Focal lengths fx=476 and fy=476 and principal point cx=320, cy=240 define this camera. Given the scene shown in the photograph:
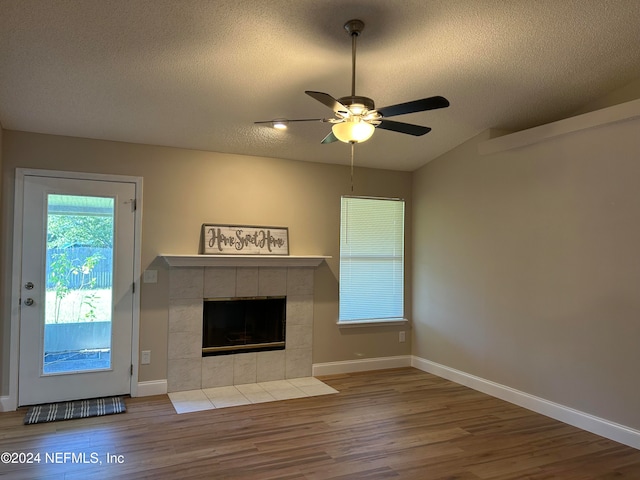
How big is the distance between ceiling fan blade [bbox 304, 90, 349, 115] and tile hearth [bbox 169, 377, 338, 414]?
282 centimetres

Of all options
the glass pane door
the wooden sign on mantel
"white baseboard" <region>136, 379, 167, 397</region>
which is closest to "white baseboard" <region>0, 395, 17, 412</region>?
the glass pane door

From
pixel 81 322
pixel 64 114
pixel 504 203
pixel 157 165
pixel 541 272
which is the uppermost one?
pixel 64 114

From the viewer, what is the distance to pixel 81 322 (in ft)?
13.9

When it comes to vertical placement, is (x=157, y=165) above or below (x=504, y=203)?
above

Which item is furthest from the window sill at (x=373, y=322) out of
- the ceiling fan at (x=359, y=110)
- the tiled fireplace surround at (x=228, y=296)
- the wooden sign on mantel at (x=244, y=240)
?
the ceiling fan at (x=359, y=110)

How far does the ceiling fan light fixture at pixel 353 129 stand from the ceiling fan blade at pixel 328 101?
79 millimetres

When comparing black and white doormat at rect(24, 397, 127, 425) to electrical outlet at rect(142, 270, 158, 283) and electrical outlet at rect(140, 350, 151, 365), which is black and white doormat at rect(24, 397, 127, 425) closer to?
electrical outlet at rect(140, 350, 151, 365)

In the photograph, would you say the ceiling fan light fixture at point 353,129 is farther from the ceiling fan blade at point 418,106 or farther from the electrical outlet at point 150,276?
the electrical outlet at point 150,276

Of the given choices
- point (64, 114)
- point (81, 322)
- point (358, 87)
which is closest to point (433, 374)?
point (358, 87)

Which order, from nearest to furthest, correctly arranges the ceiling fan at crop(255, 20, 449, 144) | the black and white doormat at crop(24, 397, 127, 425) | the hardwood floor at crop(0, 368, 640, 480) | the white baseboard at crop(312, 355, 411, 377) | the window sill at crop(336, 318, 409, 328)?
the ceiling fan at crop(255, 20, 449, 144) → the hardwood floor at crop(0, 368, 640, 480) → the black and white doormat at crop(24, 397, 127, 425) → the white baseboard at crop(312, 355, 411, 377) → the window sill at crop(336, 318, 409, 328)

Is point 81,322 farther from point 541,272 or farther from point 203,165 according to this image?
point 541,272

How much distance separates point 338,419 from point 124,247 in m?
2.46

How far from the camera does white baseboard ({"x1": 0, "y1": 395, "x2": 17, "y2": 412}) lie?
3967mm

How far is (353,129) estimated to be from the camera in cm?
278
